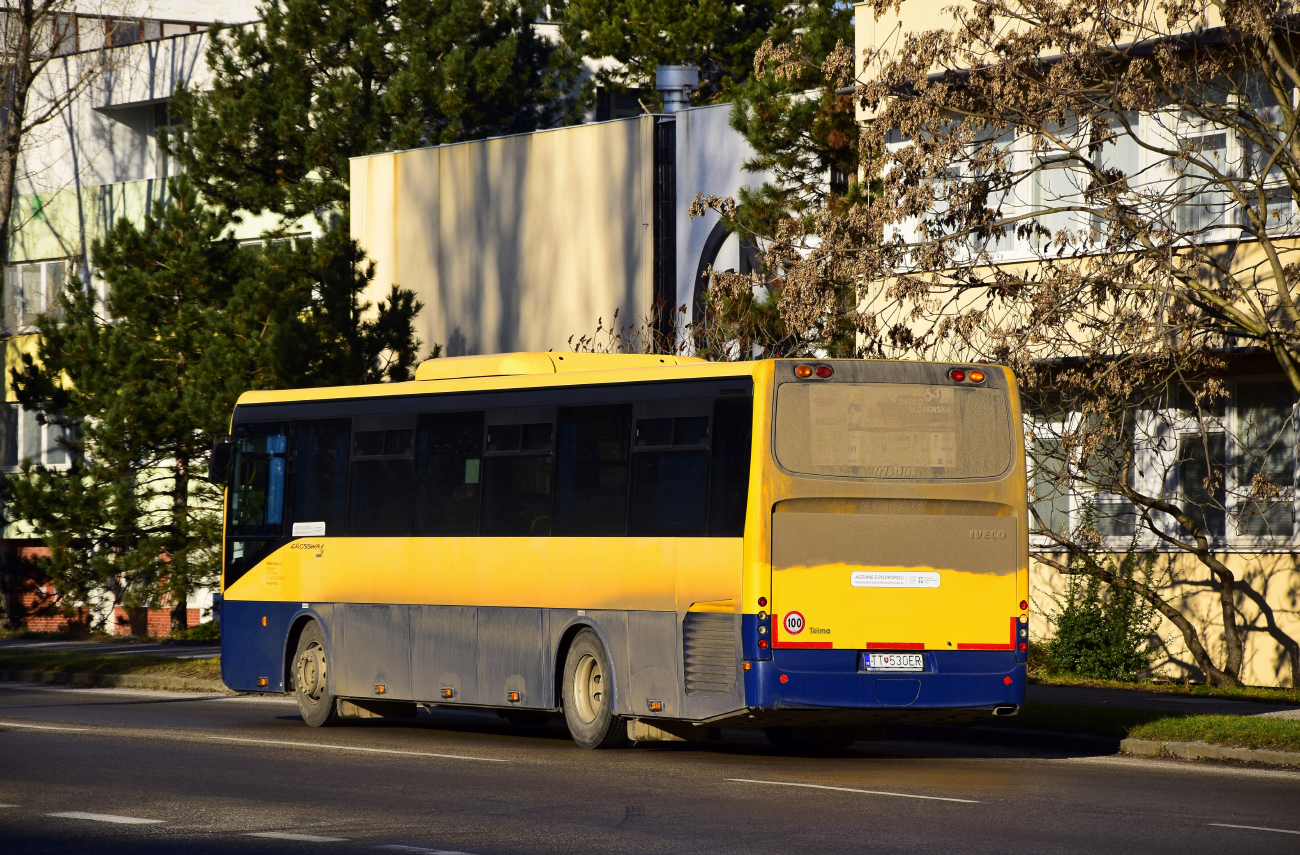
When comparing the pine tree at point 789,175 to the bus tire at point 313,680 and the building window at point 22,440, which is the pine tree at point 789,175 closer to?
the bus tire at point 313,680

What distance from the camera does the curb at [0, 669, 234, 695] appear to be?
24.2 meters

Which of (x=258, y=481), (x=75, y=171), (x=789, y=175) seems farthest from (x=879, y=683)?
(x=75, y=171)

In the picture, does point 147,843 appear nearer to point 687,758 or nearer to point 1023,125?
point 687,758

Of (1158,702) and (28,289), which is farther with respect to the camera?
(28,289)

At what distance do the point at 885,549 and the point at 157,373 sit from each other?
19628 mm

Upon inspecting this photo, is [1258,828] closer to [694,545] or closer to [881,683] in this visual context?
[881,683]

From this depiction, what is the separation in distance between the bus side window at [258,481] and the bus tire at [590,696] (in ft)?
15.7

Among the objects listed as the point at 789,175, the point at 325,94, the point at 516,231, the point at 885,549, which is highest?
the point at 325,94

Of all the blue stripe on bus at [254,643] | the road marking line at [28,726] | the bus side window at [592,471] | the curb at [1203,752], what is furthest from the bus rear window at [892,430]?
the road marking line at [28,726]

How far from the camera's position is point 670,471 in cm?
1553

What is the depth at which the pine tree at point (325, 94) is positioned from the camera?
39906 mm

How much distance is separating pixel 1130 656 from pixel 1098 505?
6.30 ft

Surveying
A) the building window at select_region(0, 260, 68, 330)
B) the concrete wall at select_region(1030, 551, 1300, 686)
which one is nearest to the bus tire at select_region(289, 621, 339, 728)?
the concrete wall at select_region(1030, 551, 1300, 686)

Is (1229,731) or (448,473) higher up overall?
(448,473)
